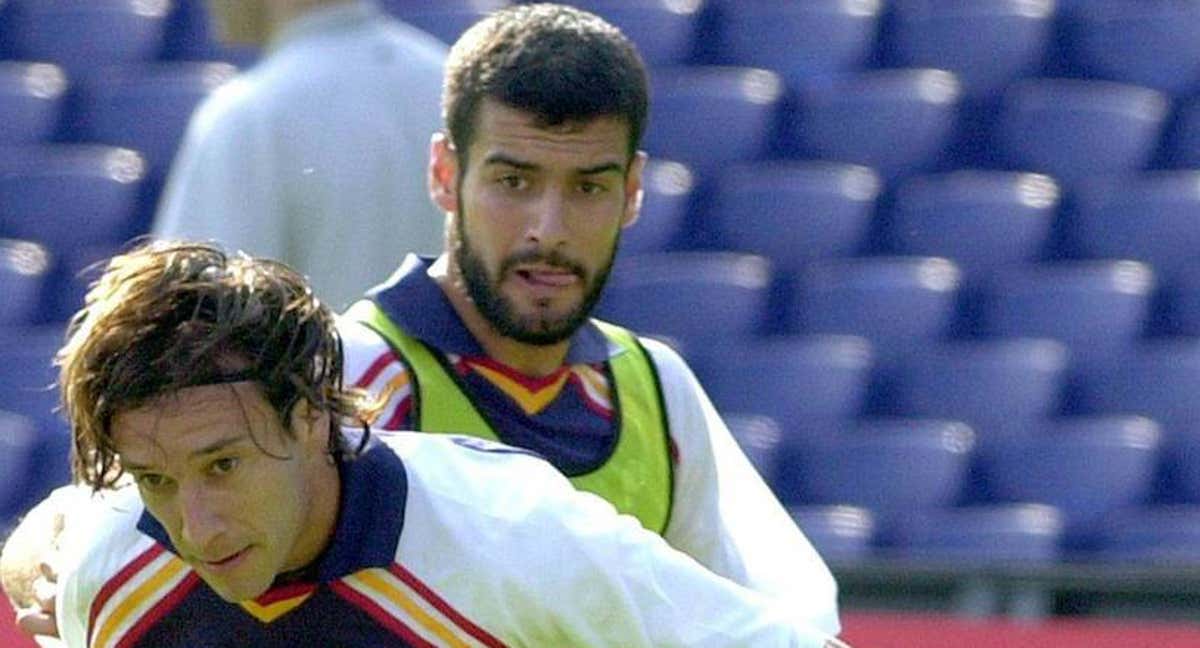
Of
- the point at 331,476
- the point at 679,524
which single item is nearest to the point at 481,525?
the point at 331,476

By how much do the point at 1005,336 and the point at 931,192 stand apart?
1.12ft

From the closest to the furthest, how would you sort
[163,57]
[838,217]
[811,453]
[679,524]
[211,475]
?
1. [211,475]
2. [679,524]
3. [811,453]
4. [838,217]
5. [163,57]

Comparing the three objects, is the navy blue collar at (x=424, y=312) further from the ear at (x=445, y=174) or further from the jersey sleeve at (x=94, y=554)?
the jersey sleeve at (x=94, y=554)

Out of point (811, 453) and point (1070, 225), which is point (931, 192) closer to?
point (1070, 225)

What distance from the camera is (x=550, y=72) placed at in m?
2.82

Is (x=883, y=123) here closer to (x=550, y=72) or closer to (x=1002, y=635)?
(x=1002, y=635)

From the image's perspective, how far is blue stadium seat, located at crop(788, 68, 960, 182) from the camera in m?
6.05

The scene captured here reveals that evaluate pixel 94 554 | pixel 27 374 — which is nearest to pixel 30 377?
pixel 27 374

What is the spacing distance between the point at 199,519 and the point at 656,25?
4101 millimetres

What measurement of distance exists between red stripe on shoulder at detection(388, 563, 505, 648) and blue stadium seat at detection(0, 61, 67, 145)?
392cm

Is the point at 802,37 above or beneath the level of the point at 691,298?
above

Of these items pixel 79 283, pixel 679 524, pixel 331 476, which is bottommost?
pixel 79 283

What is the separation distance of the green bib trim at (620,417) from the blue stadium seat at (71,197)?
3.19 meters

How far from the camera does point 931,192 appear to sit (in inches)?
235
